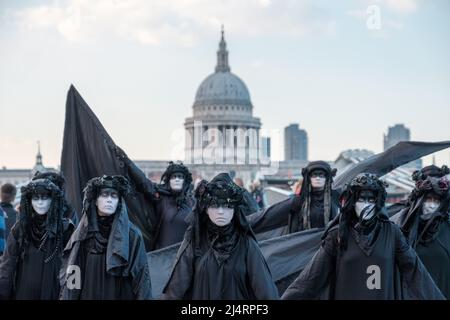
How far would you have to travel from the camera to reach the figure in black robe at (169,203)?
32.2 feet

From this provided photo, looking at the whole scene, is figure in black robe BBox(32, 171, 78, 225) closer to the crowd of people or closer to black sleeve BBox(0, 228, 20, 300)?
the crowd of people

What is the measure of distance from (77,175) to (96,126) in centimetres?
65

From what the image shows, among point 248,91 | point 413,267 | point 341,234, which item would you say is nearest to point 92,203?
point 341,234

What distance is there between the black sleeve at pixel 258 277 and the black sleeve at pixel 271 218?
3669 millimetres

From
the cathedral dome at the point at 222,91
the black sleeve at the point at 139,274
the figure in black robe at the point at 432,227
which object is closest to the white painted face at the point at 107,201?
the black sleeve at the point at 139,274

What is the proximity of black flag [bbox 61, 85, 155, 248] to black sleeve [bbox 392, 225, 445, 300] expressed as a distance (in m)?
4.57

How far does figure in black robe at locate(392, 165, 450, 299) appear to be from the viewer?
7320mm

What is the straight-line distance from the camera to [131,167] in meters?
10.1

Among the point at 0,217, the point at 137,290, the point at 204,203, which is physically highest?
the point at 0,217

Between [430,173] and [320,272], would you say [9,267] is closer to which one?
[320,272]

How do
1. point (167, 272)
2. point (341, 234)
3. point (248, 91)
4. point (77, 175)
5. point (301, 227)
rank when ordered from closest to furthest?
point (341, 234), point (167, 272), point (301, 227), point (77, 175), point (248, 91)

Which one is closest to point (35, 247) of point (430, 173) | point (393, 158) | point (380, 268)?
point (380, 268)

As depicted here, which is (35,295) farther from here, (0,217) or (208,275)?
(0,217)

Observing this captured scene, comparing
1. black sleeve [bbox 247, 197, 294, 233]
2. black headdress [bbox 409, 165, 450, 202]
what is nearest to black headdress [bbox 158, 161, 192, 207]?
black sleeve [bbox 247, 197, 294, 233]
